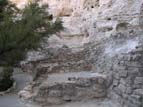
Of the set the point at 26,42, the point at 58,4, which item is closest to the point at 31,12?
the point at 26,42

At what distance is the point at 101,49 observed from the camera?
1842 centimetres

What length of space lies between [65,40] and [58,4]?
535 centimetres

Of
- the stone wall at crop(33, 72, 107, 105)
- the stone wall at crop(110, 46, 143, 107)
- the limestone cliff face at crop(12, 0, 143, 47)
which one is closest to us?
the stone wall at crop(110, 46, 143, 107)

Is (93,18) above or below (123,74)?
above

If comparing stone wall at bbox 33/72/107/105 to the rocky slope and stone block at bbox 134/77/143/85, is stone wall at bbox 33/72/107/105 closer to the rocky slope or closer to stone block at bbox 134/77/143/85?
the rocky slope

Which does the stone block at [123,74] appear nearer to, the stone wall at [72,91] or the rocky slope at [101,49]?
the rocky slope at [101,49]

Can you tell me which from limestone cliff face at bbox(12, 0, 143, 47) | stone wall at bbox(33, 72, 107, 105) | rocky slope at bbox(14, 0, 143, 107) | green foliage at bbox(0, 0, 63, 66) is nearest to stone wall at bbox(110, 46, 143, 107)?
rocky slope at bbox(14, 0, 143, 107)

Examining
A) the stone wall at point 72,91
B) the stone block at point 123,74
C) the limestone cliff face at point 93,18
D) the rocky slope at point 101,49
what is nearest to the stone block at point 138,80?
the rocky slope at point 101,49

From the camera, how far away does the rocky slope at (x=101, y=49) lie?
1133 cm

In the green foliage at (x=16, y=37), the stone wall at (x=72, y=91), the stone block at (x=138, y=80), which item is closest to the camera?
the stone block at (x=138, y=80)

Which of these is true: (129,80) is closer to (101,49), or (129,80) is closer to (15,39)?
(15,39)

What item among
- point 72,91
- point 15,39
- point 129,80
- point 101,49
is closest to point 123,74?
point 129,80

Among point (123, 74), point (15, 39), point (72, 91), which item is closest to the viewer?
point (123, 74)

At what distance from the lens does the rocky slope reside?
11328 mm
